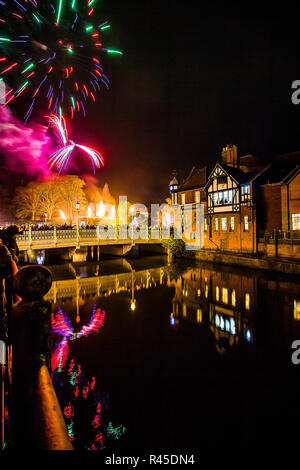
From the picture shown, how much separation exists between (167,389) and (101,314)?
7.74m

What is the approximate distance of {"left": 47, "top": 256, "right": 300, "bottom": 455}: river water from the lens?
6.04 metres

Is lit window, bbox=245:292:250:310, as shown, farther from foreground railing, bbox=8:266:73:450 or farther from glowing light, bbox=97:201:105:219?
glowing light, bbox=97:201:105:219

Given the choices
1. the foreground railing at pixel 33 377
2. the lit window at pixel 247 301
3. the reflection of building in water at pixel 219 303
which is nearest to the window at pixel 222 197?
the reflection of building in water at pixel 219 303

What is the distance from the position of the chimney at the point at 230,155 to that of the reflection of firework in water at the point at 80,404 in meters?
33.9

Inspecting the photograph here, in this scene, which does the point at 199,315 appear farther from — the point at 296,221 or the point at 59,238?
the point at 296,221

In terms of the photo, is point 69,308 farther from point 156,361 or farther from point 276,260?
point 276,260

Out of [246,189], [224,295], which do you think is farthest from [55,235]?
[246,189]

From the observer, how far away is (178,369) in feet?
29.0

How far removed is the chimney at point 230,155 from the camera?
36625mm

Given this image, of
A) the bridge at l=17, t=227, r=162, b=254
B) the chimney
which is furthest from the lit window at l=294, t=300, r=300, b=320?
the chimney

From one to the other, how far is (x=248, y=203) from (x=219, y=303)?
54.8ft

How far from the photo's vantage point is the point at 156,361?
9.41 meters

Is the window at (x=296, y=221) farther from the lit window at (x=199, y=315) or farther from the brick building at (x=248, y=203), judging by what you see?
the lit window at (x=199, y=315)

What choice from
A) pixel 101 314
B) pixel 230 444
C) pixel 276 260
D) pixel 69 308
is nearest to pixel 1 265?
pixel 230 444
